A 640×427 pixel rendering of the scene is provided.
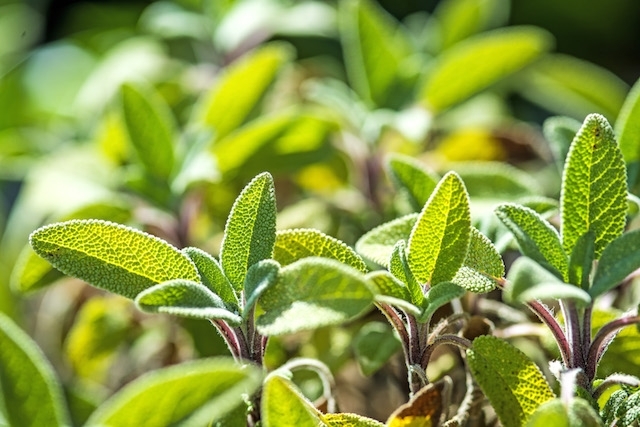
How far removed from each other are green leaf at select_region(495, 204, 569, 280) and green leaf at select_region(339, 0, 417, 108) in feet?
1.56

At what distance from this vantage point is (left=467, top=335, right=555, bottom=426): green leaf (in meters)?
0.54

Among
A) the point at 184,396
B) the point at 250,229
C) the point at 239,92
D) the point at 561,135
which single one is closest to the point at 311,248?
the point at 250,229

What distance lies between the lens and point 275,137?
882 mm

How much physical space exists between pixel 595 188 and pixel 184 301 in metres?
0.28

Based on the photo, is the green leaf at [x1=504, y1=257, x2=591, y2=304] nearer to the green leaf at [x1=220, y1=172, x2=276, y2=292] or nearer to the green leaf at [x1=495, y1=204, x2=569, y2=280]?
the green leaf at [x1=495, y1=204, x2=569, y2=280]

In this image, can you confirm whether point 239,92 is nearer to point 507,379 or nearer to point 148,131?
point 148,131

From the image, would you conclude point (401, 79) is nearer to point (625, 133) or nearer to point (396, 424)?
point (625, 133)

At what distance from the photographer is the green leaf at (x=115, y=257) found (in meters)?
0.54

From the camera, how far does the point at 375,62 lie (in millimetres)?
980

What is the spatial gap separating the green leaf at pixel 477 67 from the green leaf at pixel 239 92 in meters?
0.19

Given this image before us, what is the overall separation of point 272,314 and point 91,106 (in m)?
0.79

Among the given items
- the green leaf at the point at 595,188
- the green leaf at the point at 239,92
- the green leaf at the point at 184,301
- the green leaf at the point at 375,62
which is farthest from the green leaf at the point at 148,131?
the green leaf at the point at 595,188

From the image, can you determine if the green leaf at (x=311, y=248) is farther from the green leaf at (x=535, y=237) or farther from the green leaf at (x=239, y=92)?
the green leaf at (x=239, y=92)

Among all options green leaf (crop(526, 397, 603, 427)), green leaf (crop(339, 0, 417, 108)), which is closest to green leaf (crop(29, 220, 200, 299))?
green leaf (crop(526, 397, 603, 427))
